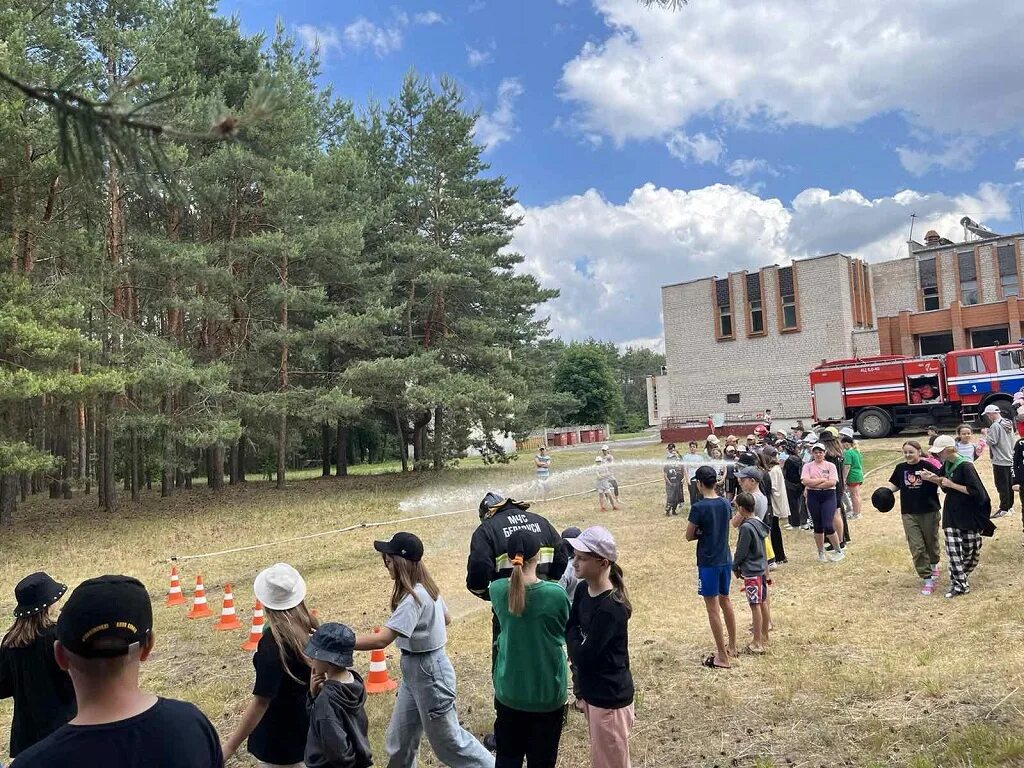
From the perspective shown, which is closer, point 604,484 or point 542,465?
point 604,484

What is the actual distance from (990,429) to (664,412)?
38291 mm

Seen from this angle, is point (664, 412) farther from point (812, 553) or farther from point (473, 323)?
point (812, 553)

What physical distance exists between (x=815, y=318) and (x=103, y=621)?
40.3 meters

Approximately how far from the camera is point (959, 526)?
A: 716 centimetres

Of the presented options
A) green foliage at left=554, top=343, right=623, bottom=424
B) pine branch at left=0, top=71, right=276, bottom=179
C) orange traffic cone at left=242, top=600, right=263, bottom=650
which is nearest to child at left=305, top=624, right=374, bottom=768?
pine branch at left=0, top=71, right=276, bottom=179

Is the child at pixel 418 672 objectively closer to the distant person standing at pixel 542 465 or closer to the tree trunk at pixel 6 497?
the distant person standing at pixel 542 465

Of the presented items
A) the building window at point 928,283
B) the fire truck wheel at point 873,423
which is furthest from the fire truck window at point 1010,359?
the building window at point 928,283

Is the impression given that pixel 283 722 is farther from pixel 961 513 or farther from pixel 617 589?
pixel 961 513

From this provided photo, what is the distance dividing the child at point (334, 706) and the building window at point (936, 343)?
135ft

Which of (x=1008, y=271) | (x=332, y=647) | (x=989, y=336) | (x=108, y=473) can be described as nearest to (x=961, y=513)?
(x=332, y=647)

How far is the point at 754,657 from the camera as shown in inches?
240

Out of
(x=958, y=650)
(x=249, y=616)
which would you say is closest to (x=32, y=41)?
(x=249, y=616)

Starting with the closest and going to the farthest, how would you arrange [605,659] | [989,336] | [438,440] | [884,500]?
[605,659]
[884,500]
[438,440]
[989,336]

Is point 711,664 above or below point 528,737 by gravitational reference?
below
